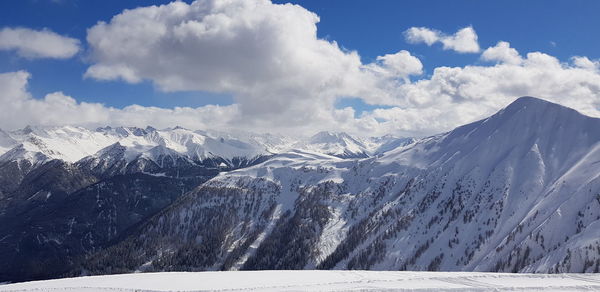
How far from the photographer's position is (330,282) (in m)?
76.3

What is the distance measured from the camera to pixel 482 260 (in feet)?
618

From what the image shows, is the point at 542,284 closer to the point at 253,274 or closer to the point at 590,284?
the point at 590,284

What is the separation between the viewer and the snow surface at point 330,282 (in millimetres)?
71312

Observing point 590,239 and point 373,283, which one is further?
point 590,239

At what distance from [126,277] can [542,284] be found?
7356cm

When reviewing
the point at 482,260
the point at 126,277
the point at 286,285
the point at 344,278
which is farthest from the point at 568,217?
the point at 126,277

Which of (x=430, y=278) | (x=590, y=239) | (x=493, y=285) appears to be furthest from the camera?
(x=590, y=239)

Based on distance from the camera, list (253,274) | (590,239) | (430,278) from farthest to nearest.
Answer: (590,239), (253,274), (430,278)

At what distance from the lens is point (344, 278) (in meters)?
81.5

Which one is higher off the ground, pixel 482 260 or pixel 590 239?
pixel 590 239

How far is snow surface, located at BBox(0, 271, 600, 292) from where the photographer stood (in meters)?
71.3

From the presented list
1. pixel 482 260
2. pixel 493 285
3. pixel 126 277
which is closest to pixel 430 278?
pixel 493 285

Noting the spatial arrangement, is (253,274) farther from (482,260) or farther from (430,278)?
(482,260)

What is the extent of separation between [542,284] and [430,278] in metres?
17.3
